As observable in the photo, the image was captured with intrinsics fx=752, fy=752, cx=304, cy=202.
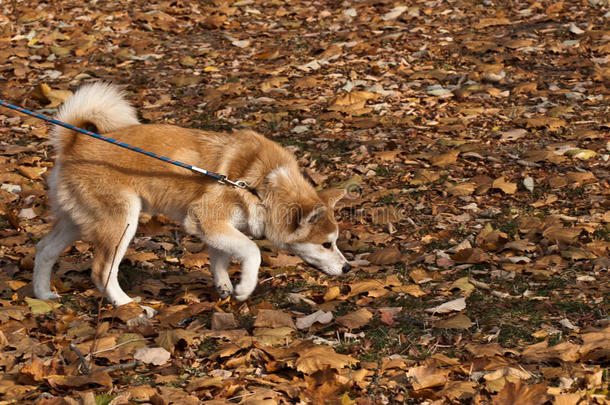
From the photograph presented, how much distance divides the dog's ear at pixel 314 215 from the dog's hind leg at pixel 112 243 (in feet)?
3.98

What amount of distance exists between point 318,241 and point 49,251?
1946 millimetres

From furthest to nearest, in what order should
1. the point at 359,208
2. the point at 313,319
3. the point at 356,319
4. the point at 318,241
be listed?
the point at 359,208
the point at 318,241
the point at 313,319
the point at 356,319

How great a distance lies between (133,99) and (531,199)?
523 centimetres

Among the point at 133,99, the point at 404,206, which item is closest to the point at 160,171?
the point at 404,206

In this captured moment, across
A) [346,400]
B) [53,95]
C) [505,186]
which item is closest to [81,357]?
[346,400]

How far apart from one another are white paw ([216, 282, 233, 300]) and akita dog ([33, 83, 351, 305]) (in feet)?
0.03

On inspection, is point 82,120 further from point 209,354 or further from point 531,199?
point 531,199

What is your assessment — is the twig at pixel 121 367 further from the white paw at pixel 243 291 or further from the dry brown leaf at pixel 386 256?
the dry brown leaf at pixel 386 256

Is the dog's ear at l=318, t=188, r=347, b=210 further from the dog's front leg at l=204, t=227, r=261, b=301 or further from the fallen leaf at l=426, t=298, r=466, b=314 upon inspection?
the fallen leaf at l=426, t=298, r=466, b=314

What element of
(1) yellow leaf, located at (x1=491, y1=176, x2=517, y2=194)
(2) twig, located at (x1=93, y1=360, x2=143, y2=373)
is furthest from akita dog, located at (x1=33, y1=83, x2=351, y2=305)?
(1) yellow leaf, located at (x1=491, y1=176, x2=517, y2=194)

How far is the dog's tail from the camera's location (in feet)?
17.5

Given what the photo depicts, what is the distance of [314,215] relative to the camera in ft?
17.8

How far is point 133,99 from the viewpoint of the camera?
9.49 meters

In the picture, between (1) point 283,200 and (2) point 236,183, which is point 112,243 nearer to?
(2) point 236,183
